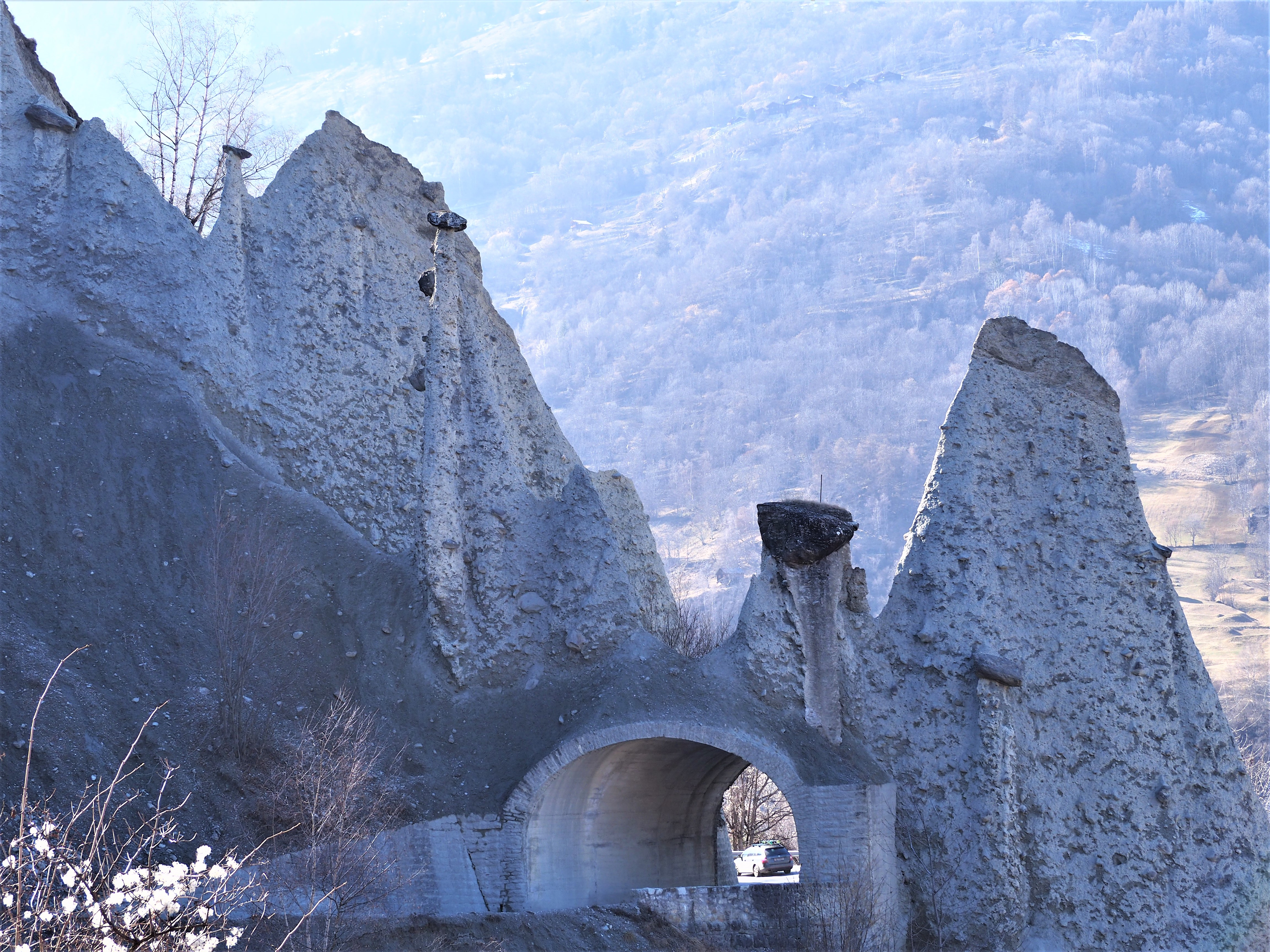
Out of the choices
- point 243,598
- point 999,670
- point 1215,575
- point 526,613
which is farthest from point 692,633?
point 1215,575

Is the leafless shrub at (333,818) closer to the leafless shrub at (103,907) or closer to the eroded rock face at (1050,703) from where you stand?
the leafless shrub at (103,907)

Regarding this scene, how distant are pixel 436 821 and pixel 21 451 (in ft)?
31.7

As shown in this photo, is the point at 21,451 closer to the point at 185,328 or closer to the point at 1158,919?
the point at 185,328

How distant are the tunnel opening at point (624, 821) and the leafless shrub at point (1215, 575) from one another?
95874 millimetres

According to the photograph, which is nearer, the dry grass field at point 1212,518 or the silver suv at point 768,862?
the silver suv at point 768,862

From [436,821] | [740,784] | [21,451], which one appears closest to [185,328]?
[21,451]

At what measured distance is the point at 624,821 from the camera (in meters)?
24.2

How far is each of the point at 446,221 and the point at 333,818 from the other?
40.0 ft

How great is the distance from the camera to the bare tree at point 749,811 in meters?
43.2

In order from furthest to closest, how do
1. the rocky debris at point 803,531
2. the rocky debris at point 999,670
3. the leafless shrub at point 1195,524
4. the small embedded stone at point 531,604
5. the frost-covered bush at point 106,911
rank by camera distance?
the leafless shrub at point 1195,524
the small embedded stone at point 531,604
the rocky debris at point 803,531
the rocky debris at point 999,670
the frost-covered bush at point 106,911

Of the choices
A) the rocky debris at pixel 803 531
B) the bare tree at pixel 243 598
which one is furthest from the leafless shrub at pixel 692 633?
the bare tree at pixel 243 598

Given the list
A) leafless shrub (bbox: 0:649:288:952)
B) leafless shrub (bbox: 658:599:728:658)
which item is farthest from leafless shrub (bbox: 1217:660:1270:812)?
leafless shrub (bbox: 0:649:288:952)

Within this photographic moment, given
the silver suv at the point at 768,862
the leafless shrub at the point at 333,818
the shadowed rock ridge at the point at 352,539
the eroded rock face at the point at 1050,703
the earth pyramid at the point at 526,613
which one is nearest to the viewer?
the leafless shrub at the point at 333,818

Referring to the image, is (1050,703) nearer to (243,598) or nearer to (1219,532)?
(243,598)
